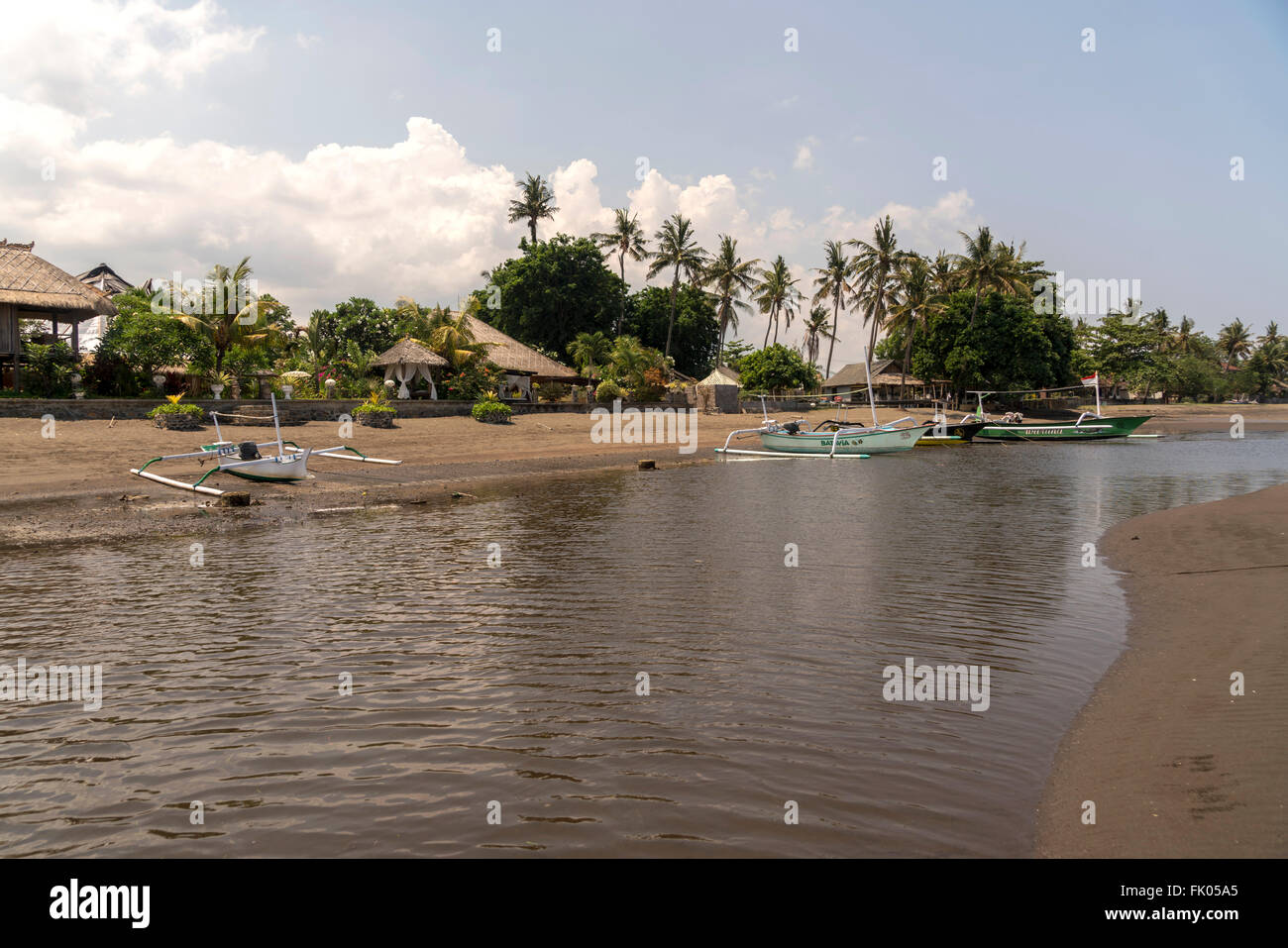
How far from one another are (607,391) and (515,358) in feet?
24.0

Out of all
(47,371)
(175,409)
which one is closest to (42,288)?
(47,371)

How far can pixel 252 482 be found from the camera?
2119 centimetres

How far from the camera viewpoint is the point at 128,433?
85.0ft

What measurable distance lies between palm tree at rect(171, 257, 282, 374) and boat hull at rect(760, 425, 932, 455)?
24398 millimetres

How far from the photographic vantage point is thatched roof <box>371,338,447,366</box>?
133 ft

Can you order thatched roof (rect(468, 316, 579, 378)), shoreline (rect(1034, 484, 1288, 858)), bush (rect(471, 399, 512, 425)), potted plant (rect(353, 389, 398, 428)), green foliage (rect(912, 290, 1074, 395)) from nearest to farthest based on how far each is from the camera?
shoreline (rect(1034, 484, 1288, 858)) < potted plant (rect(353, 389, 398, 428)) < bush (rect(471, 399, 512, 425)) < thatched roof (rect(468, 316, 579, 378)) < green foliage (rect(912, 290, 1074, 395))

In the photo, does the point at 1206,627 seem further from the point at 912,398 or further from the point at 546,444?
the point at 912,398

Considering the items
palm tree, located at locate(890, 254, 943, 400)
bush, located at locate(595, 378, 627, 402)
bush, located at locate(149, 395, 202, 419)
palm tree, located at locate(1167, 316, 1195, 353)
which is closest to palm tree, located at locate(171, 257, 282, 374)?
bush, located at locate(149, 395, 202, 419)

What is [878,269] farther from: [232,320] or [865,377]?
[232,320]

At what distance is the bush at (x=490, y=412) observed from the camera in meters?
38.2

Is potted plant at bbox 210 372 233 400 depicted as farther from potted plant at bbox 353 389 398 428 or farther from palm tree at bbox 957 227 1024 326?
palm tree at bbox 957 227 1024 326

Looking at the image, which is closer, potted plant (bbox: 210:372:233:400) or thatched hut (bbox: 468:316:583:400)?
potted plant (bbox: 210:372:233:400)

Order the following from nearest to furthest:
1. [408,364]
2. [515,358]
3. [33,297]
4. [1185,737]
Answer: [1185,737] → [33,297] → [408,364] → [515,358]
